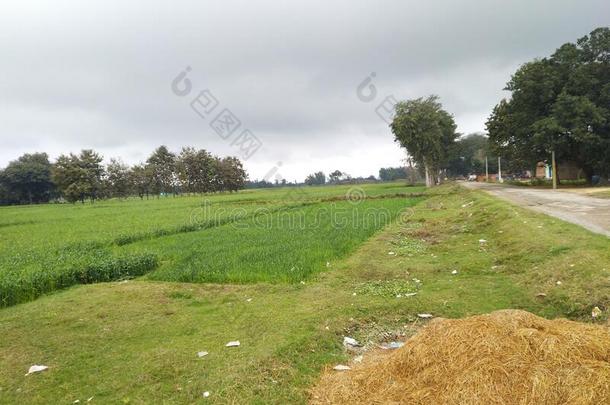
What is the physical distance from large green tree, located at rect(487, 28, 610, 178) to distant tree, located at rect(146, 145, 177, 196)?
81738 millimetres

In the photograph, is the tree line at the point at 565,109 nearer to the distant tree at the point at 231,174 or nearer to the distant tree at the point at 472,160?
the distant tree at the point at 472,160

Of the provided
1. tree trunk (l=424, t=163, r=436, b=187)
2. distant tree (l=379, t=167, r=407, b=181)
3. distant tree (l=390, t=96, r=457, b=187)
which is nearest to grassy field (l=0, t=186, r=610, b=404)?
distant tree (l=390, t=96, r=457, b=187)

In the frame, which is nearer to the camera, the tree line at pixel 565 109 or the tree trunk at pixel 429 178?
the tree line at pixel 565 109

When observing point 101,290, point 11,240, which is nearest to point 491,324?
point 101,290

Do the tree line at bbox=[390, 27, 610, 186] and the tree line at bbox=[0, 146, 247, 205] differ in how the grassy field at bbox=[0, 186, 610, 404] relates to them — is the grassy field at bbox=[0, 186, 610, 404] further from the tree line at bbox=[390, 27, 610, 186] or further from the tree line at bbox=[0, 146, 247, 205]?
the tree line at bbox=[0, 146, 247, 205]

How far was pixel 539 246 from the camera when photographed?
9906mm

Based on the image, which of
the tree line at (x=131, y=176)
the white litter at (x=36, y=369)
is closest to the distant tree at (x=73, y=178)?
the tree line at (x=131, y=176)

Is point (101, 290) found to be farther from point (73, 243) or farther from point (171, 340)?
point (73, 243)

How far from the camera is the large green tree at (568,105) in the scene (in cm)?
3081

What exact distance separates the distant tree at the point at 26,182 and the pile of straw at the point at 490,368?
9973 centimetres

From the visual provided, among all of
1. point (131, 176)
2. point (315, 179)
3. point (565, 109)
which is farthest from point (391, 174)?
point (565, 109)

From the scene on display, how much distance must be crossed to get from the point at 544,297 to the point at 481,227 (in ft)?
29.7

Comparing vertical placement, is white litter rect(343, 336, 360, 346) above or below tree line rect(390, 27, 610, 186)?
below

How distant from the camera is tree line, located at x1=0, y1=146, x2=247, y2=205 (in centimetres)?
8281
